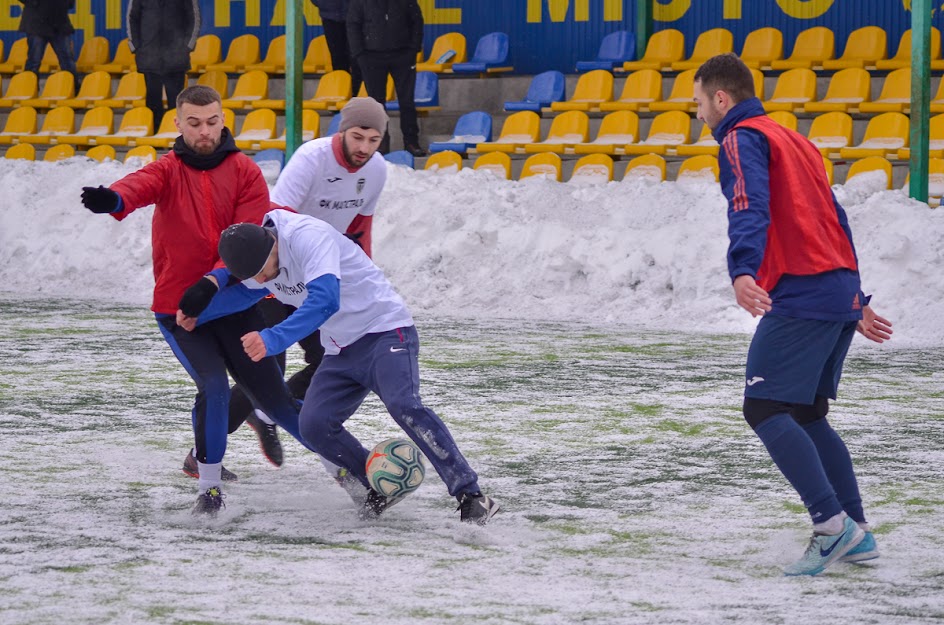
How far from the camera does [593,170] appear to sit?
16547 mm

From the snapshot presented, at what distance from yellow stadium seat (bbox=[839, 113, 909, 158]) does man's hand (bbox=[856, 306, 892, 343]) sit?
10341 mm

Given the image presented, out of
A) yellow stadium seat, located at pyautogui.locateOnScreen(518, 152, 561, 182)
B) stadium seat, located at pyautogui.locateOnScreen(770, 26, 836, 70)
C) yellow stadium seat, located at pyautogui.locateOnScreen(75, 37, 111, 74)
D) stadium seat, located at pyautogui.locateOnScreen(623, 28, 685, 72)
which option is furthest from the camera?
yellow stadium seat, located at pyautogui.locateOnScreen(75, 37, 111, 74)

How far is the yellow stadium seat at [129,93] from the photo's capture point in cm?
2180

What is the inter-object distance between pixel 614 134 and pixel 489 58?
3314mm

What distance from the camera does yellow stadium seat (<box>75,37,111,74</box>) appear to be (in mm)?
24097

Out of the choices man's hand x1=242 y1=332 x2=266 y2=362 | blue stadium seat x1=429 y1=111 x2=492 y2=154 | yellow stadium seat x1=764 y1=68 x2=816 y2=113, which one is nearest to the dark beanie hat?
man's hand x1=242 y1=332 x2=266 y2=362

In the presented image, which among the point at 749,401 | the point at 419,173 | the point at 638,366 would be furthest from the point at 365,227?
the point at 419,173

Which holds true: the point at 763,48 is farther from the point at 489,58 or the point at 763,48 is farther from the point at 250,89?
the point at 250,89

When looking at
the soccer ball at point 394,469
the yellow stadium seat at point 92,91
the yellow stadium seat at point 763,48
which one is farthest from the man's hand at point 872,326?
the yellow stadium seat at point 92,91

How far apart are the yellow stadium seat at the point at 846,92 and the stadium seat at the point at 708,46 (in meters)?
1.75

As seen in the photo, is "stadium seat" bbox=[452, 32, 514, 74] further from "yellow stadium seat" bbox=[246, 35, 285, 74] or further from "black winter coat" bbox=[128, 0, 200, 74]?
"black winter coat" bbox=[128, 0, 200, 74]

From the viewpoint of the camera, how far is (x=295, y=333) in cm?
520

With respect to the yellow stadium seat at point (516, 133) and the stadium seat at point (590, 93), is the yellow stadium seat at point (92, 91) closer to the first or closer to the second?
the yellow stadium seat at point (516, 133)

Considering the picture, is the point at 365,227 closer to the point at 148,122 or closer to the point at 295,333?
the point at 295,333
